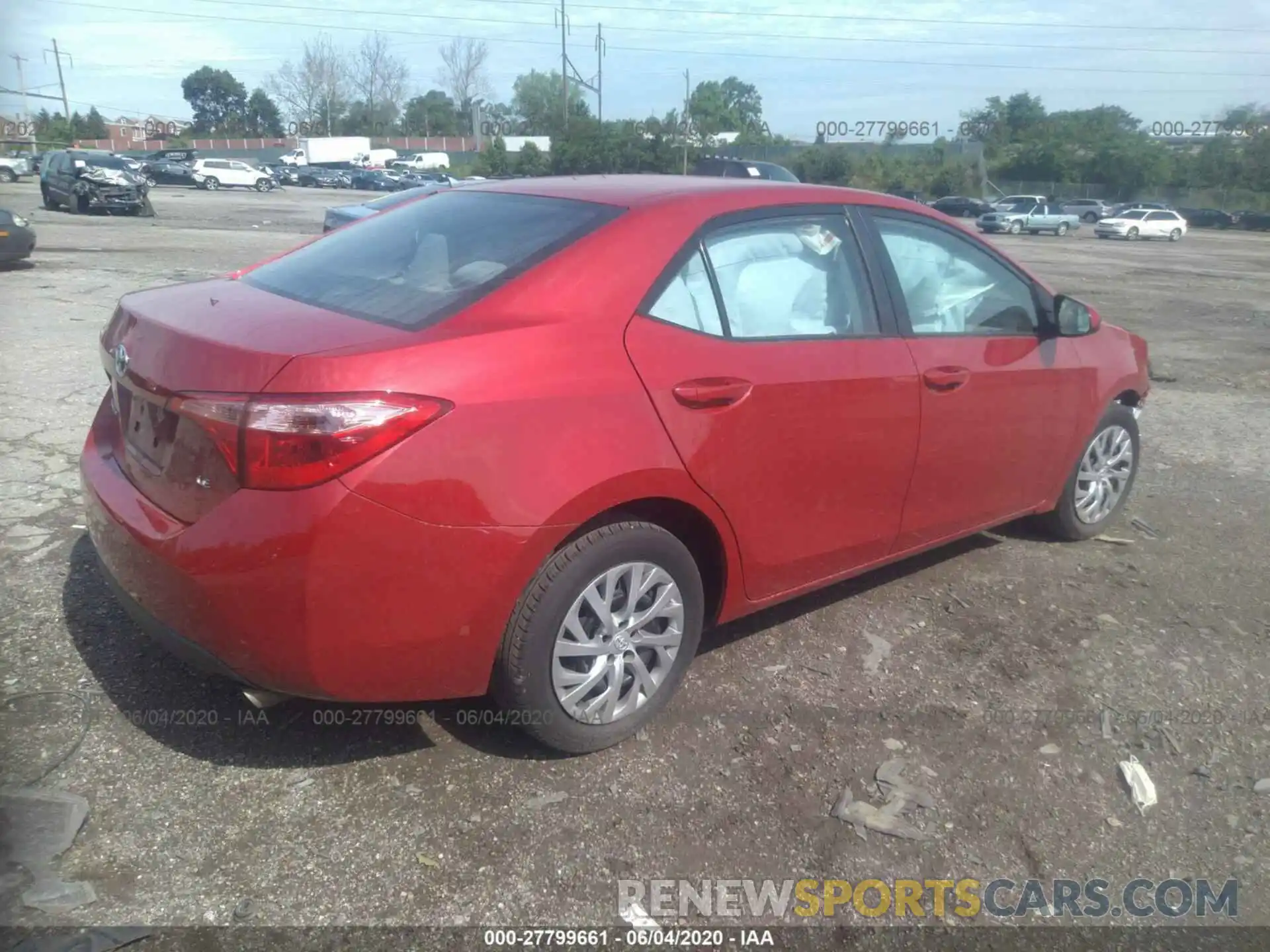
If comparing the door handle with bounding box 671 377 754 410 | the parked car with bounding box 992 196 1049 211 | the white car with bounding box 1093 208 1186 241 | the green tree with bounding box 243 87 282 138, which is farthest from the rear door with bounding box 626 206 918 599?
the green tree with bounding box 243 87 282 138

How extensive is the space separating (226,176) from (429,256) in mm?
53246

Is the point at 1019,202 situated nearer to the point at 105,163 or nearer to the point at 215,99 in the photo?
the point at 105,163

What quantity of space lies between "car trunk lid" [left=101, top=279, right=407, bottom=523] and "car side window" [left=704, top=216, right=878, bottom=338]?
1.16 m

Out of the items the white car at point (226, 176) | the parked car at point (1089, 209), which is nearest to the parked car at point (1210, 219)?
the parked car at point (1089, 209)

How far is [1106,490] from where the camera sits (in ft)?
16.7

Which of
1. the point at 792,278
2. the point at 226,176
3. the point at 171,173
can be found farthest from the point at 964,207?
the point at 792,278

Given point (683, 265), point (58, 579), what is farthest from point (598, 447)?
point (58, 579)

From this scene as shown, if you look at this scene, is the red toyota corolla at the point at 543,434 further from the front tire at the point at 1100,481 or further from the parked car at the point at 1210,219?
the parked car at the point at 1210,219

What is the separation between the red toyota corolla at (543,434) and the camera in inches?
97.9

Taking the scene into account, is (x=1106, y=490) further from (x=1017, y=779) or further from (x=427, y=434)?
(x=427, y=434)

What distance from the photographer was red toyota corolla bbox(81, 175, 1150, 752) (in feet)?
8.16

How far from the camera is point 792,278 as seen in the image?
3.50 meters

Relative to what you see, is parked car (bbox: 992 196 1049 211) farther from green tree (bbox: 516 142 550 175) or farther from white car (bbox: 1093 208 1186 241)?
green tree (bbox: 516 142 550 175)

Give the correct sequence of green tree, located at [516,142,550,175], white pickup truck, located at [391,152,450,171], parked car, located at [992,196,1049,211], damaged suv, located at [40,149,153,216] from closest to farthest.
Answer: damaged suv, located at [40,149,153,216] < green tree, located at [516,142,550,175] < parked car, located at [992,196,1049,211] < white pickup truck, located at [391,152,450,171]
